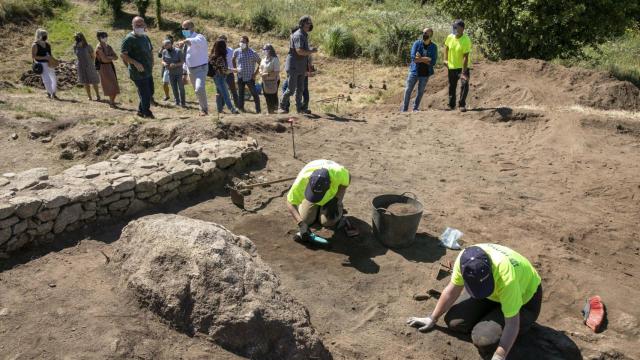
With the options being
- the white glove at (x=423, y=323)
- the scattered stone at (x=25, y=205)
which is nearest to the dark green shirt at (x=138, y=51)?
the scattered stone at (x=25, y=205)

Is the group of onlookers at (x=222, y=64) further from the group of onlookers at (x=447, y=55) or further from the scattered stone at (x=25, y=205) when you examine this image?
the scattered stone at (x=25, y=205)

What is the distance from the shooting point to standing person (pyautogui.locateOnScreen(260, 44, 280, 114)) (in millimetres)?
9602

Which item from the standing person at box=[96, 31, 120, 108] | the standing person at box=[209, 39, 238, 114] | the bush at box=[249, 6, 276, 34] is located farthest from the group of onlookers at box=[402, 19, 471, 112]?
the bush at box=[249, 6, 276, 34]

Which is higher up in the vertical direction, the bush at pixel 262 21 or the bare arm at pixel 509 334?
the bush at pixel 262 21

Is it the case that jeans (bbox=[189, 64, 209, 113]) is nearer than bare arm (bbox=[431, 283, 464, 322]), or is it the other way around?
bare arm (bbox=[431, 283, 464, 322])

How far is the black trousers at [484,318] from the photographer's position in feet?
13.5

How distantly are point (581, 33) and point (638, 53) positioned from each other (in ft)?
16.7

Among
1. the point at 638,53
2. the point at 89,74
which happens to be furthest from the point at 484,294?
the point at 638,53

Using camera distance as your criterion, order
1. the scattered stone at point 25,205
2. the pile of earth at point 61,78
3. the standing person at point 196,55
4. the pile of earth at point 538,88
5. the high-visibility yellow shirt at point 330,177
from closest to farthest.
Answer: the scattered stone at point 25,205 → the high-visibility yellow shirt at point 330,177 → the standing person at point 196,55 → the pile of earth at point 538,88 → the pile of earth at point 61,78

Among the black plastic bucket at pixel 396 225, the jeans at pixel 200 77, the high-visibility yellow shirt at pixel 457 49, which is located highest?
the high-visibility yellow shirt at pixel 457 49

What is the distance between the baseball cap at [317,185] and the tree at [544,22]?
981cm

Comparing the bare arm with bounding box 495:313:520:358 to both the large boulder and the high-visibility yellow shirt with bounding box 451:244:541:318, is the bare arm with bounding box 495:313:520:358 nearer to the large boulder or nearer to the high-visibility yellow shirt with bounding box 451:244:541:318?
the high-visibility yellow shirt with bounding box 451:244:541:318

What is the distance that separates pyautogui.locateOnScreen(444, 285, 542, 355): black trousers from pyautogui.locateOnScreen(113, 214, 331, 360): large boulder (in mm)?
1208

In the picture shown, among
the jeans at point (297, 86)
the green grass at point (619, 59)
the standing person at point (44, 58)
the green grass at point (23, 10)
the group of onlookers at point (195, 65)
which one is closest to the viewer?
the group of onlookers at point (195, 65)
